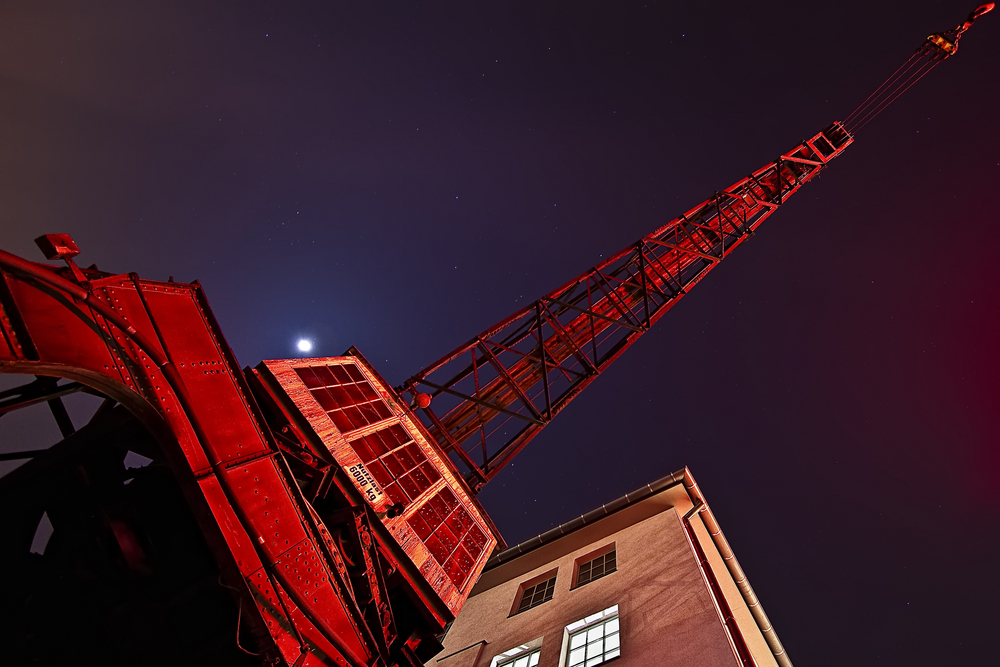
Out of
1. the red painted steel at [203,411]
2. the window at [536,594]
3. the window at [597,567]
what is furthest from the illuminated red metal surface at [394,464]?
the window at [536,594]

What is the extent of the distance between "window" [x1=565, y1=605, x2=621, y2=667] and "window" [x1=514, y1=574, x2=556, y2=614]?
7.35 ft

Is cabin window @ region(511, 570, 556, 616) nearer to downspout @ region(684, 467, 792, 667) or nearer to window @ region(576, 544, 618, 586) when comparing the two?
window @ region(576, 544, 618, 586)

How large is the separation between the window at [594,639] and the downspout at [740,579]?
3.46 meters

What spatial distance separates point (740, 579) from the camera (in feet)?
41.2

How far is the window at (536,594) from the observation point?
45.5ft

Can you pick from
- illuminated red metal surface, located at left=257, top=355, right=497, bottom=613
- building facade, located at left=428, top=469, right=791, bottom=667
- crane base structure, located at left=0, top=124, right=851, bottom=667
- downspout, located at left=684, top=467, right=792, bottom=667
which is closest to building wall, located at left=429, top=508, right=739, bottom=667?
building facade, located at left=428, top=469, right=791, bottom=667

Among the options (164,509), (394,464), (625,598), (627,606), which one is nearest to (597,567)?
(625,598)

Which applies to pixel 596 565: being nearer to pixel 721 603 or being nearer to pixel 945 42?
pixel 721 603

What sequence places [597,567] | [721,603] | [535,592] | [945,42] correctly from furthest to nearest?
[945,42] → [535,592] → [597,567] → [721,603]

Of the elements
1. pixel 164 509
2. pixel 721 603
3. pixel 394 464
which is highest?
pixel 164 509

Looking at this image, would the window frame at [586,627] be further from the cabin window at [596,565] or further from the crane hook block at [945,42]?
the crane hook block at [945,42]

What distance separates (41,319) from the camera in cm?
379

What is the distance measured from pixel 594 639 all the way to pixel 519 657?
200 cm

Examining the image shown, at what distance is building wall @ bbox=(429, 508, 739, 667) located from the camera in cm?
884
